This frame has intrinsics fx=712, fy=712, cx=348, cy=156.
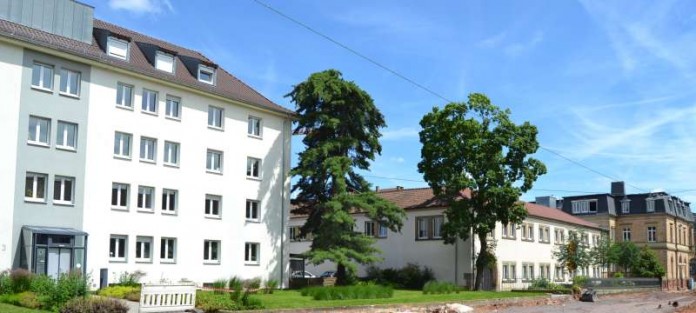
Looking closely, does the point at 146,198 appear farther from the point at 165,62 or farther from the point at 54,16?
the point at 54,16

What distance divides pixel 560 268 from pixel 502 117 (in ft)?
75.1

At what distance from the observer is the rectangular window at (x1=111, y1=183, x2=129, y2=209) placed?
3634 centimetres

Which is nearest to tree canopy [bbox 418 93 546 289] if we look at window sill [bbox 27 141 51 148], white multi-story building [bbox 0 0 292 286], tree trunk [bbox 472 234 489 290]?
tree trunk [bbox 472 234 489 290]

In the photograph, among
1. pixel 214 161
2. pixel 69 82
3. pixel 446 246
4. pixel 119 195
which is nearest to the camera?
pixel 69 82

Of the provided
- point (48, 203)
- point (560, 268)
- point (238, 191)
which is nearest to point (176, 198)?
point (238, 191)

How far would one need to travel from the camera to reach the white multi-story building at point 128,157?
3266cm

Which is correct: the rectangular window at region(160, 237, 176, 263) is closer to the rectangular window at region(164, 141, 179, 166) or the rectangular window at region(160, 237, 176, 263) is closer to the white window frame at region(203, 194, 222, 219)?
the white window frame at region(203, 194, 222, 219)

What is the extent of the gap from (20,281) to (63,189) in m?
8.63

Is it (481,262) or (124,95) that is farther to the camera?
(481,262)

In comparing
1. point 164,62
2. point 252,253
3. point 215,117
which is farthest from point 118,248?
point 164,62

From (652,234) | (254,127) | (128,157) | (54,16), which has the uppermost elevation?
(54,16)

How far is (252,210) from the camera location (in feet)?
146

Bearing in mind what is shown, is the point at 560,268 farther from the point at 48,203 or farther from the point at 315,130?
the point at 48,203

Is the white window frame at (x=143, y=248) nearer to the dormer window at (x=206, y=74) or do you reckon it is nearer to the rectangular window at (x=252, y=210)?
the rectangular window at (x=252, y=210)
